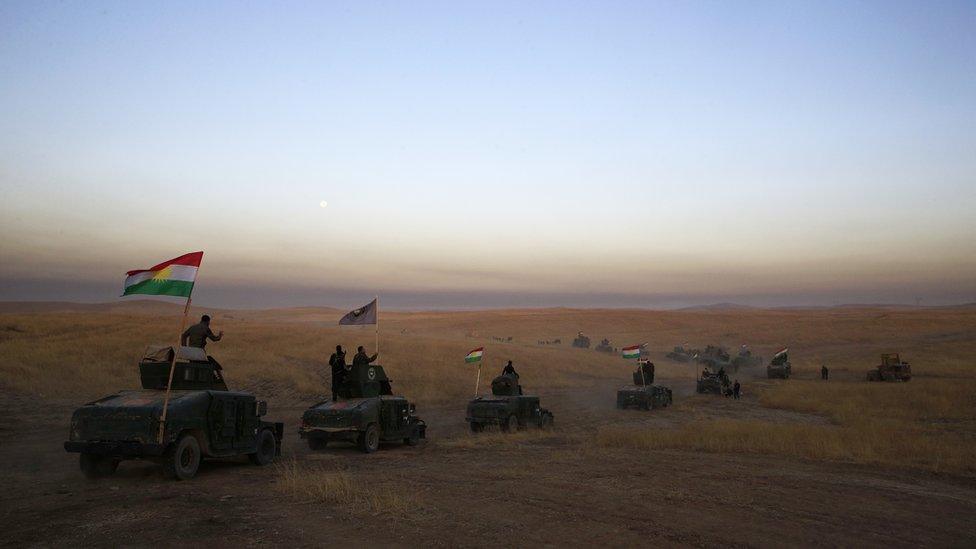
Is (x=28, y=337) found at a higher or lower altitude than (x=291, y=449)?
higher

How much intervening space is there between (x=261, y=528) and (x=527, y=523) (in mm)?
3724

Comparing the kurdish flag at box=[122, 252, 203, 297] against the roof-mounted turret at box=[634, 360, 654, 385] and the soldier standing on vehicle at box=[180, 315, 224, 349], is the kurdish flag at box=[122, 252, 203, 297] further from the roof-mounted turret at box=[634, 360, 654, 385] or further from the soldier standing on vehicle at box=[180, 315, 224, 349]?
the roof-mounted turret at box=[634, 360, 654, 385]

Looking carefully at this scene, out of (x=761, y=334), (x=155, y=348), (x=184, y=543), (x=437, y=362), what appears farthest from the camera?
(x=761, y=334)

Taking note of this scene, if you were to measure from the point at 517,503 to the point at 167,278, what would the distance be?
8.01m

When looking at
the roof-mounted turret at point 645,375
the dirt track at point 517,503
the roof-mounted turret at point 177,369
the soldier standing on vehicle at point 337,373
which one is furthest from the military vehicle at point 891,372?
the roof-mounted turret at point 177,369

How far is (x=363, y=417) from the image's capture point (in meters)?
17.5

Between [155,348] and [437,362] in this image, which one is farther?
[437,362]

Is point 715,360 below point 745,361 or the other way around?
the other way around

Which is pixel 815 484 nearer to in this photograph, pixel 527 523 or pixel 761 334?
pixel 527 523

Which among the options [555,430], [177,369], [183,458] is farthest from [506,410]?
[177,369]

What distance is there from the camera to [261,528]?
9.28 meters

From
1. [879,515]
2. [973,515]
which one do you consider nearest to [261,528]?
[879,515]

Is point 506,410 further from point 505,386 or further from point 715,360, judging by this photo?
point 715,360

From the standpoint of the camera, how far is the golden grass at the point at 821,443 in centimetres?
1609
